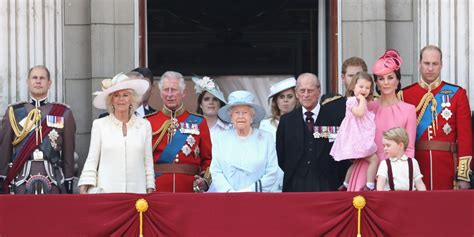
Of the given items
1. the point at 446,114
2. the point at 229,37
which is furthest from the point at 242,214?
the point at 229,37

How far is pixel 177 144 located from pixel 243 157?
2.52ft

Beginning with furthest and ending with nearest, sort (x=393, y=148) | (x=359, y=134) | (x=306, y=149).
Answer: (x=306, y=149), (x=359, y=134), (x=393, y=148)

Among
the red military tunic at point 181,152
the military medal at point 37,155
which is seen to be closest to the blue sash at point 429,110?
the red military tunic at point 181,152

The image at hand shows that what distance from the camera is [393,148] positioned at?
12.3 meters

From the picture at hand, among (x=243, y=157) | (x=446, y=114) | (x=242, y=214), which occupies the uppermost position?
(x=446, y=114)

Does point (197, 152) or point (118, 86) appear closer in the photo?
point (118, 86)

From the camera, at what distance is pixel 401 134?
12328mm

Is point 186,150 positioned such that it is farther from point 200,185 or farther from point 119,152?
point 119,152

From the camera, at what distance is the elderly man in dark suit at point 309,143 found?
12.8 metres

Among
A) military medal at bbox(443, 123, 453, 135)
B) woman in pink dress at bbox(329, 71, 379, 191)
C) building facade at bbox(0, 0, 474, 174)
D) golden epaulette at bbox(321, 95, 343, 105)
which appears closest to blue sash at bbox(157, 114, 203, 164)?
golden epaulette at bbox(321, 95, 343, 105)

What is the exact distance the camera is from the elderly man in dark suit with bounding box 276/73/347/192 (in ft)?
42.0

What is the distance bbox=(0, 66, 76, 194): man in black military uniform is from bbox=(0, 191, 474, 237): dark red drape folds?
760 mm

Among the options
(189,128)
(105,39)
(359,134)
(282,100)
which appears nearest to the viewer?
(359,134)

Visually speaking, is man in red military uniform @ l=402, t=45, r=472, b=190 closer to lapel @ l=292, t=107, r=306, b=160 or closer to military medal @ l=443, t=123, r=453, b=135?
military medal @ l=443, t=123, r=453, b=135
